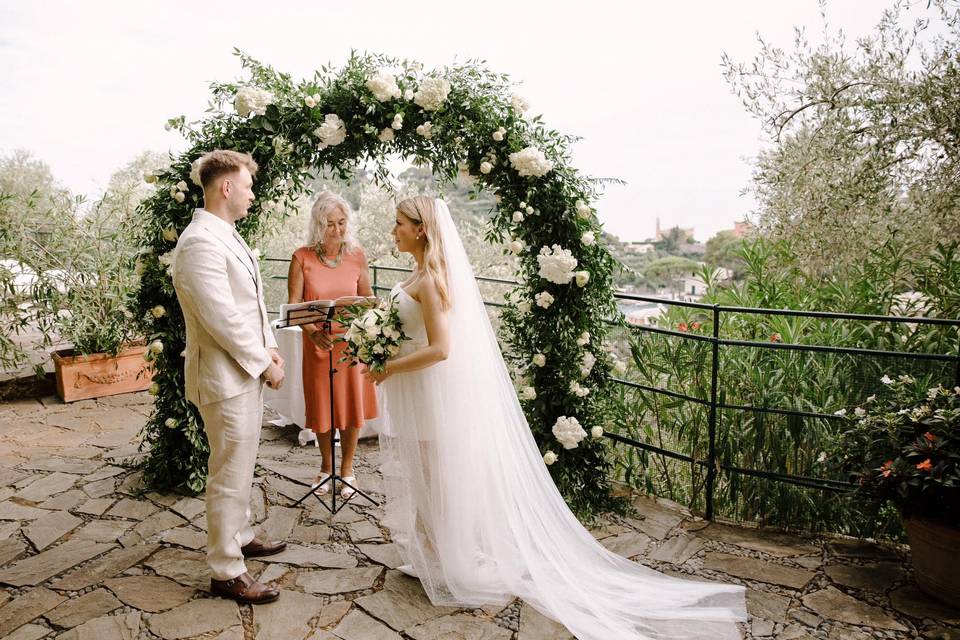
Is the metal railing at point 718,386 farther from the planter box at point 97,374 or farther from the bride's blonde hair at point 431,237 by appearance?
the planter box at point 97,374

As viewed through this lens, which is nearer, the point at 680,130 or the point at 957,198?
the point at 957,198

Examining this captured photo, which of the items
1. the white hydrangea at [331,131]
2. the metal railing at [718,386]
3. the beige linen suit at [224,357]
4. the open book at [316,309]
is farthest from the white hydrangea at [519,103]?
the beige linen suit at [224,357]

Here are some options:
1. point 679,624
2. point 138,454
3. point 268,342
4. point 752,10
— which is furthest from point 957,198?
point 138,454

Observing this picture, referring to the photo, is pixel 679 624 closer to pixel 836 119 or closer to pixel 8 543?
pixel 8 543

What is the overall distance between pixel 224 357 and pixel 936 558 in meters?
3.22

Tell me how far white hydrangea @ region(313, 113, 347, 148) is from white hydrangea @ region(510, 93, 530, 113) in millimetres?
971

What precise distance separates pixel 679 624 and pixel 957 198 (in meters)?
3.77

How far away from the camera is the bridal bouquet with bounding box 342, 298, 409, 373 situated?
2.96 meters

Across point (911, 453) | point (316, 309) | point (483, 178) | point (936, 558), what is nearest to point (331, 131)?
point (483, 178)

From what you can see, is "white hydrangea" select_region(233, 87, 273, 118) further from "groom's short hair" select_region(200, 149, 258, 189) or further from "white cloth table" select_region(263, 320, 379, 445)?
"white cloth table" select_region(263, 320, 379, 445)

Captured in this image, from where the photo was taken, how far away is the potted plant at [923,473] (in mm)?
2857

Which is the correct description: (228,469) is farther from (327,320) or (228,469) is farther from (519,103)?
(519,103)

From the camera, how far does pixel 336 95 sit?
12.4 feet

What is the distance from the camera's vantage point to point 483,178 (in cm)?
381
